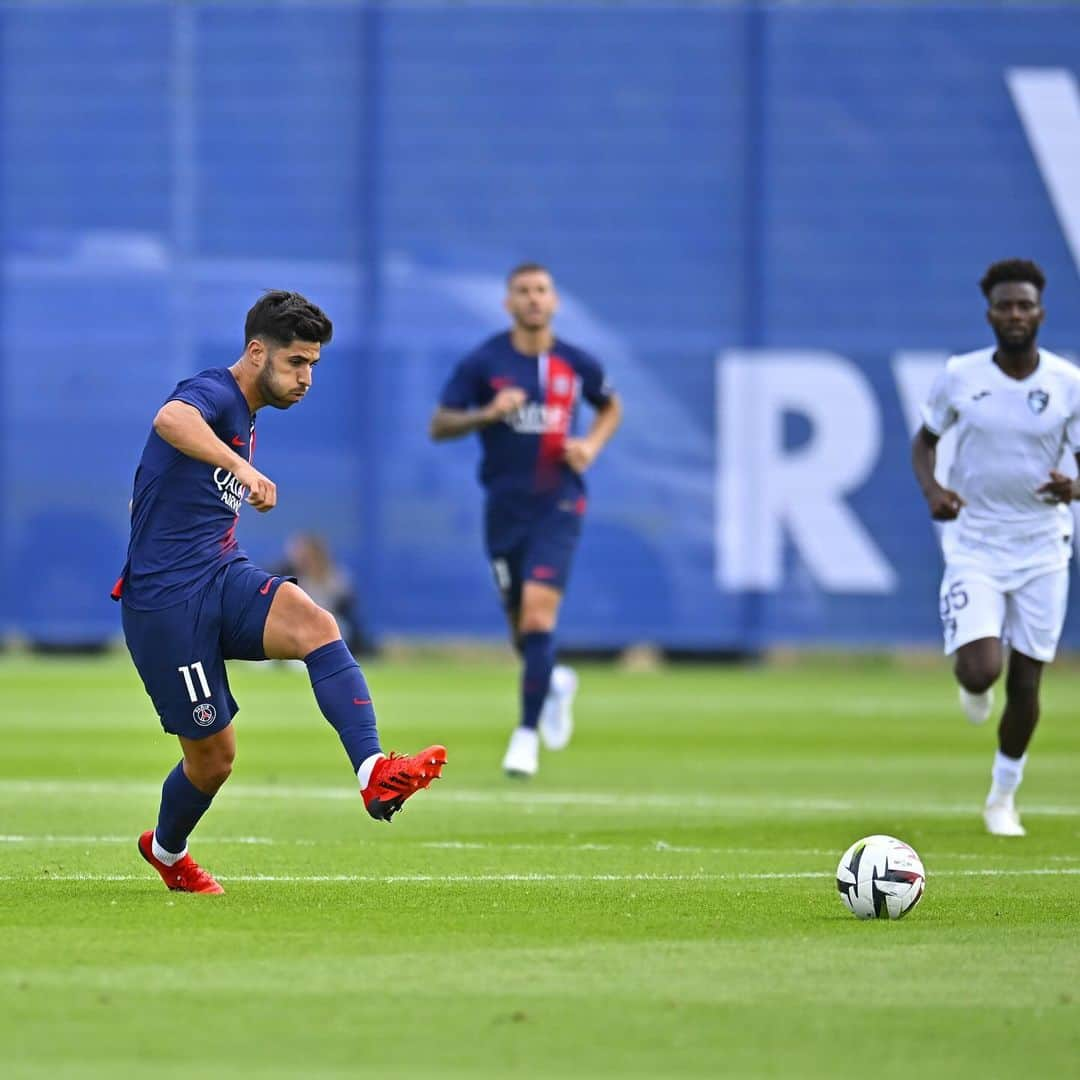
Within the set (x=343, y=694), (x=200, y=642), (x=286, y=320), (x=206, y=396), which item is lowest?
(x=343, y=694)

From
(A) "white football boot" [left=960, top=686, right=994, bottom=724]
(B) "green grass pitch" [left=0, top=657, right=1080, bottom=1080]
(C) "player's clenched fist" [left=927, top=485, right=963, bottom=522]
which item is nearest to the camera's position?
(B) "green grass pitch" [left=0, top=657, right=1080, bottom=1080]

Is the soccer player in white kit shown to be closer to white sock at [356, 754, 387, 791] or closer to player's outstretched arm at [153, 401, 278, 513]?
white sock at [356, 754, 387, 791]

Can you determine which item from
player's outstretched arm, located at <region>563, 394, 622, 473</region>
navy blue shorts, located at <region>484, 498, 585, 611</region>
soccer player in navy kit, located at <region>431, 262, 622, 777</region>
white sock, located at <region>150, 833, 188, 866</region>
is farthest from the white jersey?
white sock, located at <region>150, 833, 188, 866</region>

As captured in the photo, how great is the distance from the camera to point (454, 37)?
27.6 meters

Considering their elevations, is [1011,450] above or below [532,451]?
above

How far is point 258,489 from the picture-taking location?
24.1 ft

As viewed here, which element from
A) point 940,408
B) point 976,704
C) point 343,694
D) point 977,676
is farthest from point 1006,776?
point 343,694

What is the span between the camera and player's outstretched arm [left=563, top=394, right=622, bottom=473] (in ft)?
44.8

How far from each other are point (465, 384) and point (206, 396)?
6.48 meters

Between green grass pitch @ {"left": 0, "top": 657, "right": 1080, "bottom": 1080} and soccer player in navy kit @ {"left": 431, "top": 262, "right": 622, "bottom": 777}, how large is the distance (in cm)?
87

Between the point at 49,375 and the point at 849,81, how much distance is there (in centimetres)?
954

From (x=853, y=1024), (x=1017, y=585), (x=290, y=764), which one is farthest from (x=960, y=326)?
(x=853, y=1024)

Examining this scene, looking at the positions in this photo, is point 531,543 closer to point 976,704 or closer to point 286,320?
point 976,704

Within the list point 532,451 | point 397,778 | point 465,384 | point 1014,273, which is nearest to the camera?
point 397,778
